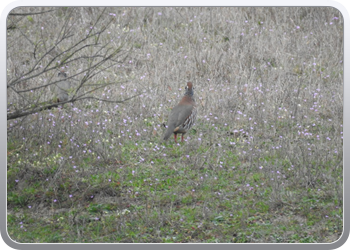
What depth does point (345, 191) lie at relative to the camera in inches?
210

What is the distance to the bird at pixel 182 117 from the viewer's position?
817 cm

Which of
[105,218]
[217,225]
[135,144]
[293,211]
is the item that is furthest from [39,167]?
[293,211]

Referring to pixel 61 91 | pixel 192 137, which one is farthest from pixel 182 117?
pixel 61 91

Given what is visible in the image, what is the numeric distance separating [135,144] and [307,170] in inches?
101

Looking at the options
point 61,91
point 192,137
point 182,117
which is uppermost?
point 61,91

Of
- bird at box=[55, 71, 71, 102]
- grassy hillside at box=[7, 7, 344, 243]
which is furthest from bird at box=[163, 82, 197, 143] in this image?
bird at box=[55, 71, 71, 102]

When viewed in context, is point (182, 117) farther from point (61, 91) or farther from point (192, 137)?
point (61, 91)

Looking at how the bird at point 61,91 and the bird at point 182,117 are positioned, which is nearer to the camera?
the bird at point 61,91

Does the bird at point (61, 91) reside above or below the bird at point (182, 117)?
above

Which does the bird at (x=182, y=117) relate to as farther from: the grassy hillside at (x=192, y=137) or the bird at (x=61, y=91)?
the bird at (x=61, y=91)

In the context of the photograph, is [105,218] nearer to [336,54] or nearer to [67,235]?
[67,235]

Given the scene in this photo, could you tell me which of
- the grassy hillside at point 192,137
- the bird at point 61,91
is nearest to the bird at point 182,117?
the grassy hillside at point 192,137

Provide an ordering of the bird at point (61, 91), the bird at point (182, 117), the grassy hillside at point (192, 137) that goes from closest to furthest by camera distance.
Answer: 1. the grassy hillside at point (192, 137)
2. the bird at point (61, 91)
3. the bird at point (182, 117)

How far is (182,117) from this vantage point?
823 cm
